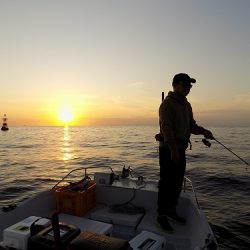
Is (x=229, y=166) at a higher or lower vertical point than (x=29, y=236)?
lower

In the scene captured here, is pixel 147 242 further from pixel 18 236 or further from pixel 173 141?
pixel 18 236

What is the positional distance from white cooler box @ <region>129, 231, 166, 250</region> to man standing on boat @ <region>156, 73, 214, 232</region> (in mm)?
850

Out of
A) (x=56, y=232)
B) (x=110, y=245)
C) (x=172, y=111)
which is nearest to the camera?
(x=56, y=232)

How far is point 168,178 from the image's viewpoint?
17.0 ft

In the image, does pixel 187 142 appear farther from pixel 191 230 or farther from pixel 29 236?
pixel 29 236

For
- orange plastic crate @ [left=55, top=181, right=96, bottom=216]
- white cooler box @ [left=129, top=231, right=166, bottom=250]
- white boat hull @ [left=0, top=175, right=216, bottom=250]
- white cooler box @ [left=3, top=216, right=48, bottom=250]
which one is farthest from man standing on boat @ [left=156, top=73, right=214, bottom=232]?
white cooler box @ [left=3, top=216, right=48, bottom=250]

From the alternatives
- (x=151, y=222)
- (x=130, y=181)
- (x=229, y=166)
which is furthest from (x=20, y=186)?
(x=229, y=166)

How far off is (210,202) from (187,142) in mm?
7337

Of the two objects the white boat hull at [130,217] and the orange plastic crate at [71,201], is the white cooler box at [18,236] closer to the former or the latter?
the white boat hull at [130,217]

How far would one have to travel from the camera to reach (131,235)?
5.28 metres

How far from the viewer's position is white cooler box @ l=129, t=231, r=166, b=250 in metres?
4.10

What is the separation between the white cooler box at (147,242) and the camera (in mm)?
4100

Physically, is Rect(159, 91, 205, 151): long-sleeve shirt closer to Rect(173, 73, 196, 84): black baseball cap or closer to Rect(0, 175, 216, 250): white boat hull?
Rect(173, 73, 196, 84): black baseball cap

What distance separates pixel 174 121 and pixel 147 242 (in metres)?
2.09
